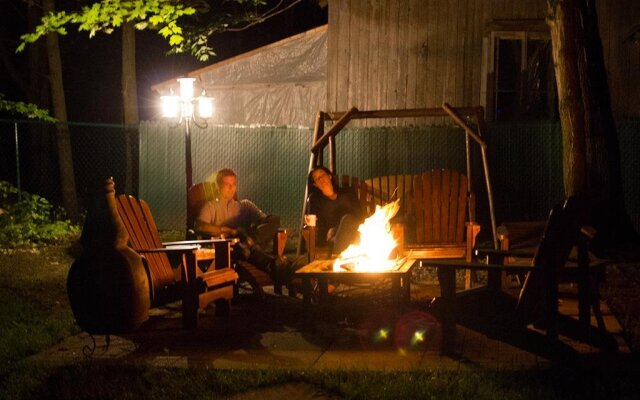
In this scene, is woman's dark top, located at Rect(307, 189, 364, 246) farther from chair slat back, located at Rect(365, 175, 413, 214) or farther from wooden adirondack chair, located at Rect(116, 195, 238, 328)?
wooden adirondack chair, located at Rect(116, 195, 238, 328)

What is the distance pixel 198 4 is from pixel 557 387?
37.8 ft

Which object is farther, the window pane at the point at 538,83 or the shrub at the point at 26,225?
the window pane at the point at 538,83

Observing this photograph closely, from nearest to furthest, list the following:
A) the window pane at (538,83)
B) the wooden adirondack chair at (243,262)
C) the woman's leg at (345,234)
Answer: the wooden adirondack chair at (243,262)
the woman's leg at (345,234)
the window pane at (538,83)

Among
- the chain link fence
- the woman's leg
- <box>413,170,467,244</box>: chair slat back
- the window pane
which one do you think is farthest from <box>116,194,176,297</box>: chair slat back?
the window pane

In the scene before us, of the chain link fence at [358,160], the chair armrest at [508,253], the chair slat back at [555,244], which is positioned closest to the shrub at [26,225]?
the chain link fence at [358,160]

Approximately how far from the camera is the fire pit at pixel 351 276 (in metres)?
7.02

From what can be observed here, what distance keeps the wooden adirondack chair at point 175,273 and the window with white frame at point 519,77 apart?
332 inches

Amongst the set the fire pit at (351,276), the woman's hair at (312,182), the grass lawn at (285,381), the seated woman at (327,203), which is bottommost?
the grass lawn at (285,381)

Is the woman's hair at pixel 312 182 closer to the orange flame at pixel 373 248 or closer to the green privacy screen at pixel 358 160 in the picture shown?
the orange flame at pixel 373 248

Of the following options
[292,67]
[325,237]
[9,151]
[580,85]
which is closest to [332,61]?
[292,67]

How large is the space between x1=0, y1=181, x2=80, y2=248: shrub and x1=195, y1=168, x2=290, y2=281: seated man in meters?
5.60

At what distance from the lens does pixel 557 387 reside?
16.9 ft

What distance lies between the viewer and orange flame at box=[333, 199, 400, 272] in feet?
24.0

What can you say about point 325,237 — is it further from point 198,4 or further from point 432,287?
point 198,4
